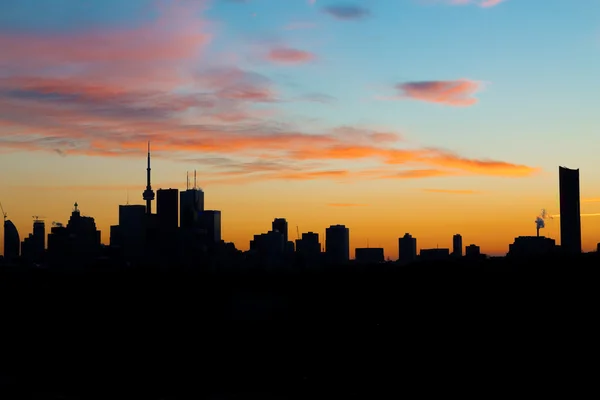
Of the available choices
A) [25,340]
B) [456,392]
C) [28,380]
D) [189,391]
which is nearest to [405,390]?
[456,392]

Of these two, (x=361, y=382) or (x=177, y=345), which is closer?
(x=361, y=382)

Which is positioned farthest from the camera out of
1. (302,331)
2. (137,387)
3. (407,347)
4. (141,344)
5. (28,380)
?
(302,331)

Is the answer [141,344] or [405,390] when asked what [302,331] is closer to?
[141,344]

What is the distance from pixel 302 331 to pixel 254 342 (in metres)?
14.2

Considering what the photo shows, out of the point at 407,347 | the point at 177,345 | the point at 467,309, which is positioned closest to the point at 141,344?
the point at 177,345

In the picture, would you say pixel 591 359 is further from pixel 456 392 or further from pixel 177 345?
pixel 177 345

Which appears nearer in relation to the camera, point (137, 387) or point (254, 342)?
point (137, 387)

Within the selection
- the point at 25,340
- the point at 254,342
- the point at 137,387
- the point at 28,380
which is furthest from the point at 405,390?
the point at 25,340

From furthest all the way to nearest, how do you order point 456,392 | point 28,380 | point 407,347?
point 407,347
point 28,380
point 456,392

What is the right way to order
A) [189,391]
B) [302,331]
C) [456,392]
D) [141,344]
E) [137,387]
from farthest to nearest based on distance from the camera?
[302,331] → [141,344] → [137,387] → [189,391] → [456,392]

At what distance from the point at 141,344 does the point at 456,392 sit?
107 metres

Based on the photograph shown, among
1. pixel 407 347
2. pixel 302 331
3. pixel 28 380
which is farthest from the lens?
pixel 302 331

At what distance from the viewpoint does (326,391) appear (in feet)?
314

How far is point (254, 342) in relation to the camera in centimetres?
18862
